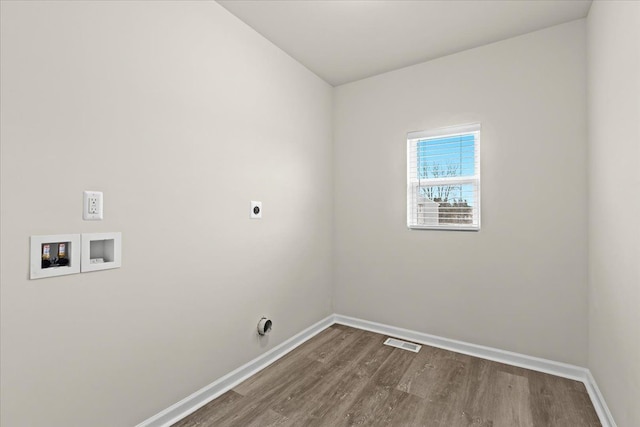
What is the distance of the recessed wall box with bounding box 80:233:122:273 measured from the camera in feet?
4.71

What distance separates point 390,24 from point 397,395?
2619mm

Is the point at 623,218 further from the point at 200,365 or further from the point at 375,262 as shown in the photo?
the point at 200,365

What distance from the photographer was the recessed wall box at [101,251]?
1.43m

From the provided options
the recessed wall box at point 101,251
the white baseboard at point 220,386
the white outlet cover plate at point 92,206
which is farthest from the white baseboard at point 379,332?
the white outlet cover plate at point 92,206

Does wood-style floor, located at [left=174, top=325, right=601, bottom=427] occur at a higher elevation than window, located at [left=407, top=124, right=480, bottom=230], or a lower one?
lower

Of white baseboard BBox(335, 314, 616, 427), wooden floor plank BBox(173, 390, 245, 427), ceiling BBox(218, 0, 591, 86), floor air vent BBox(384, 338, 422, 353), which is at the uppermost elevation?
ceiling BBox(218, 0, 591, 86)

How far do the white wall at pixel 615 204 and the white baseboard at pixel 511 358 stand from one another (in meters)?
0.10

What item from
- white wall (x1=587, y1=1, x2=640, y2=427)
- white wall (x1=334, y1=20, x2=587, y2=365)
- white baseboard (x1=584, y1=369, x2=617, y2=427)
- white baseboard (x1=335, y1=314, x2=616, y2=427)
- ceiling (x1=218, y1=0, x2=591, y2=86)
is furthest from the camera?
white wall (x1=334, y1=20, x2=587, y2=365)

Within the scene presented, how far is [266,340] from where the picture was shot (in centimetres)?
246

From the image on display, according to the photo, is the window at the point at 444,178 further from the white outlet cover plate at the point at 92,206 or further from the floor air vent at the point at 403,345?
the white outlet cover plate at the point at 92,206

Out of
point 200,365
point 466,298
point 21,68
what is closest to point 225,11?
point 21,68

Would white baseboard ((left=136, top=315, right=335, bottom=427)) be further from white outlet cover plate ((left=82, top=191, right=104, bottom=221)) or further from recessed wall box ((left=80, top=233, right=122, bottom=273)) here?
white outlet cover plate ((left=82, top=191, right=104, bottom=221))

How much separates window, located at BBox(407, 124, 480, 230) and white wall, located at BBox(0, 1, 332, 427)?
123 cm

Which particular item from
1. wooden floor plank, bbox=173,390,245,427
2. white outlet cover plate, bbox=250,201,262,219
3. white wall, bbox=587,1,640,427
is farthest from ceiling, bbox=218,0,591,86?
wooden floor plank, bbox=173,390,245,427
